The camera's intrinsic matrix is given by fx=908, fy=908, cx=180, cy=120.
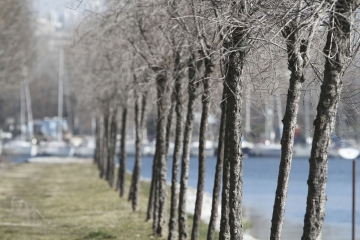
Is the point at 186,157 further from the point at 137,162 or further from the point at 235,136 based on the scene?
the point at 137,162

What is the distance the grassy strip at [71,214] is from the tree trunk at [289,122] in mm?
8361

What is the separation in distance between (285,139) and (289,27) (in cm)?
152

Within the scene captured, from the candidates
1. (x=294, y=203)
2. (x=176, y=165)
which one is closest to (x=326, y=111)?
(x=176, y=165)

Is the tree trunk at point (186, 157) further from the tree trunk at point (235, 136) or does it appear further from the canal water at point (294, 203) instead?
the canal water at point (294, 203)

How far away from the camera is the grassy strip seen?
21.4 metres

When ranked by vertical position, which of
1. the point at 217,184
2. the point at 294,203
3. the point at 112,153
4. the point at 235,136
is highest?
the point at 235,136

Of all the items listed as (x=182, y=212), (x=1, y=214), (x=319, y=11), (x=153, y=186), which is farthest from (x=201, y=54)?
(x=1, y=214)

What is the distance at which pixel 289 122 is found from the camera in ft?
40.6

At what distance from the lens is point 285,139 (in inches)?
488

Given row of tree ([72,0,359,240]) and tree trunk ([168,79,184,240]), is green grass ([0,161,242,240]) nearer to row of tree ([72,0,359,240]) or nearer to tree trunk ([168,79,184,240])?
row of tree ([72,0,359,240])

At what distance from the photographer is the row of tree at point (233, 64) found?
10.4 meters

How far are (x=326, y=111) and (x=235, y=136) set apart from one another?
331cm

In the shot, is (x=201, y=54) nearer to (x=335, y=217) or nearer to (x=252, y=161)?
(x=335, y=217)

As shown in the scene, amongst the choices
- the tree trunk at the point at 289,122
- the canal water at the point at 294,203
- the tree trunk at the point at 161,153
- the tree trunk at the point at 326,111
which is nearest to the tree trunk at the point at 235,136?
the tree trunk at the point at 289,122
